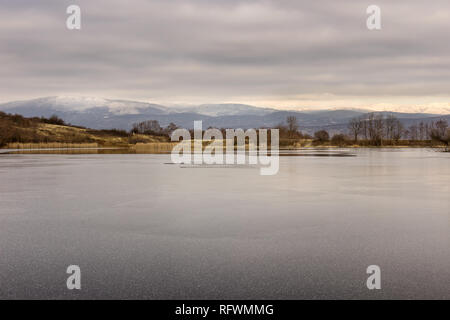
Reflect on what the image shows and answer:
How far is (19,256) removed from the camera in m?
5.39

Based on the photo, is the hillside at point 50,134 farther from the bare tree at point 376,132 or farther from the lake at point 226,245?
the lake at point 226,245

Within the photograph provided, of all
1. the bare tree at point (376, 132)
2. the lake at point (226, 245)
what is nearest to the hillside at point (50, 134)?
the bare tree at point (376, 132)

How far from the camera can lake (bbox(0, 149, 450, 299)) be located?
14.1ft

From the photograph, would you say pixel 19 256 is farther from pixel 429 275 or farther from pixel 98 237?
pixel 429 275

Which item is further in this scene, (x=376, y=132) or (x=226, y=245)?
(x=376, y=132)

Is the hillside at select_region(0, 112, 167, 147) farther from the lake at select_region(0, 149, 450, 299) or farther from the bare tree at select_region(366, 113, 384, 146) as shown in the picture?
the lake at select_region(0, 149, 450, 299)

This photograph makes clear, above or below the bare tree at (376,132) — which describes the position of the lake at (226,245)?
below

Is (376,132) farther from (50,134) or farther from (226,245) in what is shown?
(226,245)

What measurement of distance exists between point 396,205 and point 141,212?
577 centimetres

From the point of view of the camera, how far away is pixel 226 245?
596 cm

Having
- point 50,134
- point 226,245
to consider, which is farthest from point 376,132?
point 226,245

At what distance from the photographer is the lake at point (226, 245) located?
4289 millimetres
